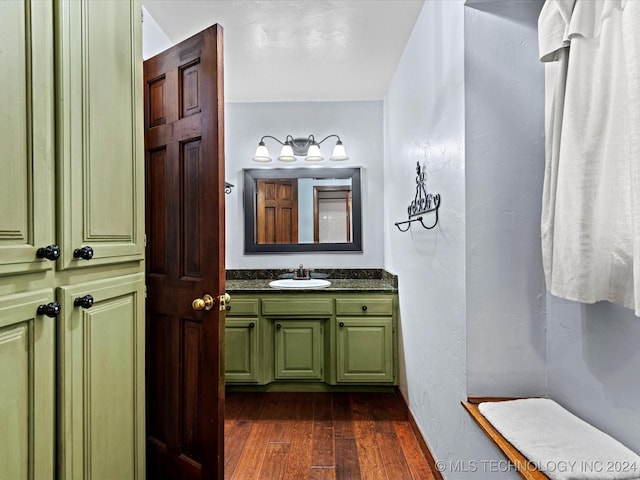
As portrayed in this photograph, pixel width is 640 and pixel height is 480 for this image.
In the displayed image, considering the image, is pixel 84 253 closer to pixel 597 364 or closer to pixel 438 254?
pixel 438 254

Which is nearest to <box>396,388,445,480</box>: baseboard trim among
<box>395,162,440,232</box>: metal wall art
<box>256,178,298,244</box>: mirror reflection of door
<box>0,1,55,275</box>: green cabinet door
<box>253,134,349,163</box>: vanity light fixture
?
Answer: <box>395,162,440,232</box>: metal wall art

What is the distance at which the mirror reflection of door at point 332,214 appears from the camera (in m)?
3.32

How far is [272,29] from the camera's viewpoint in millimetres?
2174

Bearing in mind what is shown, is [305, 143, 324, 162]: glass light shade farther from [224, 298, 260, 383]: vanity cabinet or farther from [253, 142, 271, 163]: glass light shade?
[224, 298, 260, 383]: vanity cabinet

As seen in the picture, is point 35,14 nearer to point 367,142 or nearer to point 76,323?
point 76,323

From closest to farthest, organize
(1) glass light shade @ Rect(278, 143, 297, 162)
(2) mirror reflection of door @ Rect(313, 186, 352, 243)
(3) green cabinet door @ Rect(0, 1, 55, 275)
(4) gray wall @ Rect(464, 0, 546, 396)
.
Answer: (3) green cabinet door @ Rect(0, 1, 55, 275) < (4) gray wall @ Rect(464, 0, 546, 396) < (1) glass light shade @ Rect(278, 143, 297, 162) < (2) mirror reflection of door @ Rect(313, 186, 352, 243)

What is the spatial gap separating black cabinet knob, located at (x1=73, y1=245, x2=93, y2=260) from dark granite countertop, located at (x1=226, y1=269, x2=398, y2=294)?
72.1 inches

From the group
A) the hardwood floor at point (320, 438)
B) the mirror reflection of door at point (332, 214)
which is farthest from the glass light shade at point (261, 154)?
the hardwood floor at point (320, 438)

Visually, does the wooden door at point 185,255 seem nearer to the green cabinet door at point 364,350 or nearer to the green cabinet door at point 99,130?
the green cabinet door at point 99,130

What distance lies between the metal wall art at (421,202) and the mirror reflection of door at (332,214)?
106 centimetres

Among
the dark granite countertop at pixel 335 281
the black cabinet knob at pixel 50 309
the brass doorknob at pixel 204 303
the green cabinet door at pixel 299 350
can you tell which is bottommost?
the green cabinet door at pixel 299 350

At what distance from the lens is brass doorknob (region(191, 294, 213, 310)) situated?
144 centimetres

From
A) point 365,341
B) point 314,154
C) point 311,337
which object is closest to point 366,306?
point 365,341

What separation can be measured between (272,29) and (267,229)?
5.36 feet
